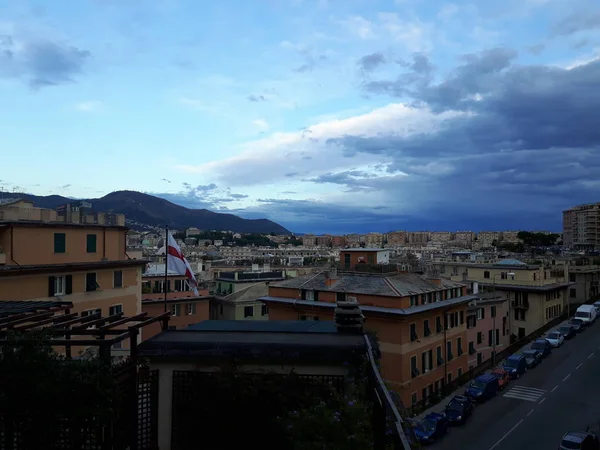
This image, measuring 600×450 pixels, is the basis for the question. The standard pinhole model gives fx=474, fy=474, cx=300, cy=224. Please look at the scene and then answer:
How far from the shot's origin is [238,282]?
47125mm

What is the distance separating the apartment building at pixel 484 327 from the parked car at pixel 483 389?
7397 millimetres

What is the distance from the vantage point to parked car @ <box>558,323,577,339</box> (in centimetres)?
4372

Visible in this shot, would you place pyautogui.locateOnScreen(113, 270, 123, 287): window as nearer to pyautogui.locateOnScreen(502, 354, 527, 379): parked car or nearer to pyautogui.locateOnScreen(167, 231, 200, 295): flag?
pyautogui.locateOnScreen(167, 231, 200, 295): flag

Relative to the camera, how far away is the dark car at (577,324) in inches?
1795

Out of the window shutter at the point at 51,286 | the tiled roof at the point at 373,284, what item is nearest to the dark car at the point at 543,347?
the tiled roof at the point at 373,284

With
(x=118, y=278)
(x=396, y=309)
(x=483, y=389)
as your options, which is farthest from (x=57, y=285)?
(x=483, y=389)

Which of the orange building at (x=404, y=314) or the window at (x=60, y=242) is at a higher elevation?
the window at (x=60, y=242)

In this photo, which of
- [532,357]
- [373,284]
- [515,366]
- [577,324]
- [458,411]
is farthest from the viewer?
[577,324]

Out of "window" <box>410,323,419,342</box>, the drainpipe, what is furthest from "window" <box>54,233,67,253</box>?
"window" <box>410,323,419,342</box>

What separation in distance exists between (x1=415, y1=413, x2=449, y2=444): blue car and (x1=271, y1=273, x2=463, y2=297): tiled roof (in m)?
7.17

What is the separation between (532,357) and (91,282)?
31372mm

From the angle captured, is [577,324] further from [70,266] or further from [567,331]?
[70,266]

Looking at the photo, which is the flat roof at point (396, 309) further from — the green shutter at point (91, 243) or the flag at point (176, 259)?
the green shutter at point (91, 243)

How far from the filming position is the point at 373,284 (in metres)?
31.6
